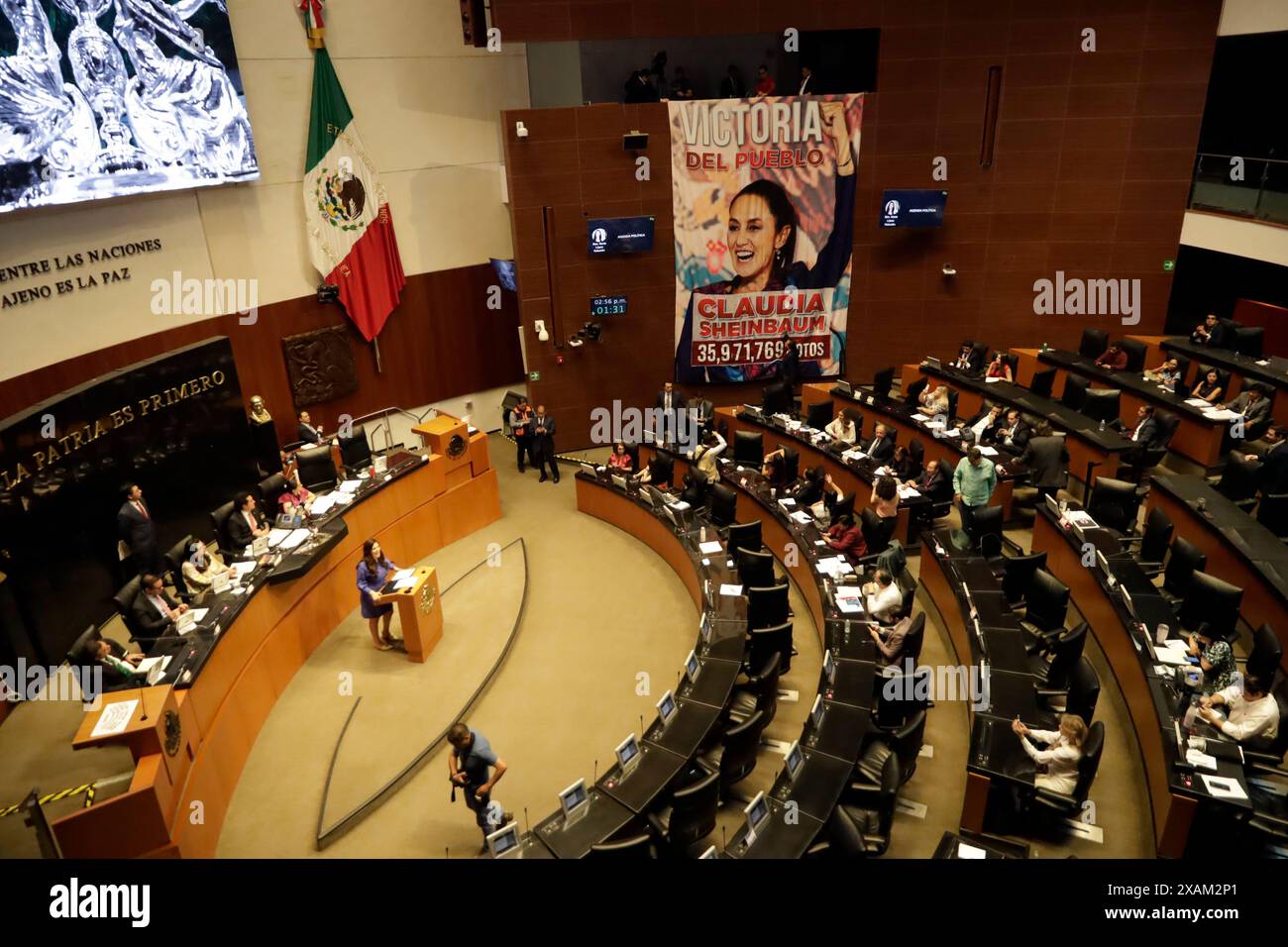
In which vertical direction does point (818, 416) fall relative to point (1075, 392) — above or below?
below

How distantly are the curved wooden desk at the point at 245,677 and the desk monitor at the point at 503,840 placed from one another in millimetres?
2695

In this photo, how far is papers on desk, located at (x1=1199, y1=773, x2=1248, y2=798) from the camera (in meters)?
5.52

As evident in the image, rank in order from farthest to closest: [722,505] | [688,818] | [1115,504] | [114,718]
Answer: [722,505]
[1115,504]
[114,718]
[688,818]

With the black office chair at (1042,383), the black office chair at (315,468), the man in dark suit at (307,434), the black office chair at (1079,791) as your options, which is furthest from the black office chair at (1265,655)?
the man in dark suit at (307,434)

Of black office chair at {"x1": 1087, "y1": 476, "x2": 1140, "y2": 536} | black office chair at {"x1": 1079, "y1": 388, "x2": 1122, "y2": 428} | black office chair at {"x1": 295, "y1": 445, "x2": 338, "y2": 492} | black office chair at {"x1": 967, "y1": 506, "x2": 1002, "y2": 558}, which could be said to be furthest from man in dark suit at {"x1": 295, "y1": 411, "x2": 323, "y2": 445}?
black office chair at {"x1": 1079, "y1": 388, "x2": 1122, "y2": 428}

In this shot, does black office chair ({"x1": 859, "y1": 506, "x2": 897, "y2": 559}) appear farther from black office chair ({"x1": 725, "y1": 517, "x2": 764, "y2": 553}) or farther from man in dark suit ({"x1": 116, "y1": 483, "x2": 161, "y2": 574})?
man in dark suit ({"x1": 116, "y1": 483, "x2": 161, "y2": 574})

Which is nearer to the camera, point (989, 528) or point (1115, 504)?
point (989, 528)

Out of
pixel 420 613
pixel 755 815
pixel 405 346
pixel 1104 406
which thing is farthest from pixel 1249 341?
pixel 405 346

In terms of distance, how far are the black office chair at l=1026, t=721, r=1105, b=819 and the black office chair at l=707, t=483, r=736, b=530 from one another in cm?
519

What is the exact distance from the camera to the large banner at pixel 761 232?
13.9 meters

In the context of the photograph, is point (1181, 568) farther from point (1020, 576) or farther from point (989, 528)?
point (989, 528)

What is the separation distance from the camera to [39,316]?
9.55 meters

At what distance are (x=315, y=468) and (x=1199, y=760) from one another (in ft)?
34.0

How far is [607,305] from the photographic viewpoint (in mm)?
14500
